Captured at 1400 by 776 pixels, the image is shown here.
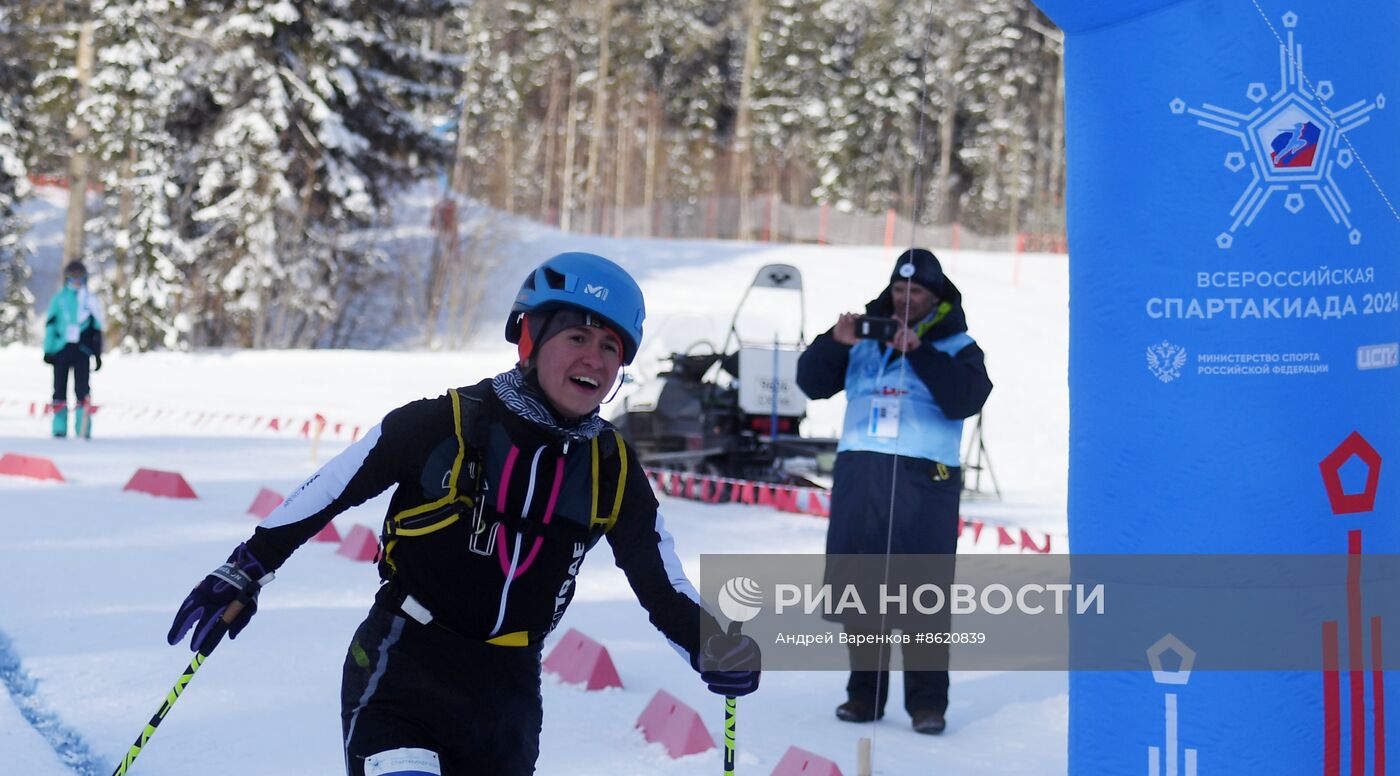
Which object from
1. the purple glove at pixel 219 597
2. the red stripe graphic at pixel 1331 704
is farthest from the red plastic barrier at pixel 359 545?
the red stripe graphic at pixel 1331 704

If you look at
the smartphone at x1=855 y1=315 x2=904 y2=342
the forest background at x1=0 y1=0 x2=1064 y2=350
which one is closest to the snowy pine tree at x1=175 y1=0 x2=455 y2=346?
the forest background at x1=0 y1=0 x2=1064 y2=350

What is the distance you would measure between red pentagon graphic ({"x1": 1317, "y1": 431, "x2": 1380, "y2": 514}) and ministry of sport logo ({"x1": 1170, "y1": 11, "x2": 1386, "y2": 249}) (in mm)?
464

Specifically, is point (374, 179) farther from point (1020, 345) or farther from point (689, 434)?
point (689, 434)

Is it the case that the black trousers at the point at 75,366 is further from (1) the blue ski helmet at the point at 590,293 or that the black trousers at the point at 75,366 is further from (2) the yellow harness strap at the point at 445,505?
(1) the blue ski helmet at the point at 590,293

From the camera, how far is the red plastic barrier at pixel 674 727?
5.06m

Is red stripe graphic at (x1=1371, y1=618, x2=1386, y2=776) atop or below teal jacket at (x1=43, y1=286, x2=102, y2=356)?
below

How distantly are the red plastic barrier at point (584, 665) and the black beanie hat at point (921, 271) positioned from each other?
2.02m

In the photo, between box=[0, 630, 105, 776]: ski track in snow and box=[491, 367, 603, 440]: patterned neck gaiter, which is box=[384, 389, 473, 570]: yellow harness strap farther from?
box=[0, 630, 105, 776]: ski track in snow

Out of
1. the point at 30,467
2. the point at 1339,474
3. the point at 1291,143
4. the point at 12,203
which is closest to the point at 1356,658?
the point at 1339,474

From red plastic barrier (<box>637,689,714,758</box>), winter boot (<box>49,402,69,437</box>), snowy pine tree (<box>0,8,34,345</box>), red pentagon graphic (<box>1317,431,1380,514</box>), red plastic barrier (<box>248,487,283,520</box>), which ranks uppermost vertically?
snowy pine tree (<box>0,8,34,345</box>)

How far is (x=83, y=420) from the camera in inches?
591

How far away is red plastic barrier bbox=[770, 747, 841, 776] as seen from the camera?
4473 millimetres

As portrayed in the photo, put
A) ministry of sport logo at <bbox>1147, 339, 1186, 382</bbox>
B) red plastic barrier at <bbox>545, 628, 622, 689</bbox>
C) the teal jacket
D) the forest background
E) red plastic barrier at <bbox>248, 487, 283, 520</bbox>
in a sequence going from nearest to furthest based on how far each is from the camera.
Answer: ministry of sport logo at <bbox>1147, 339, 1186, 382</bbox>, red plastic barrier at <bbox>545, 628, 622, 689</bbox>, red plastic barrier at <bbox>248, 487, 283, 520</bbox>, the teal jacket, the forest background

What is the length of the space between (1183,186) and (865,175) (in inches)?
2282
